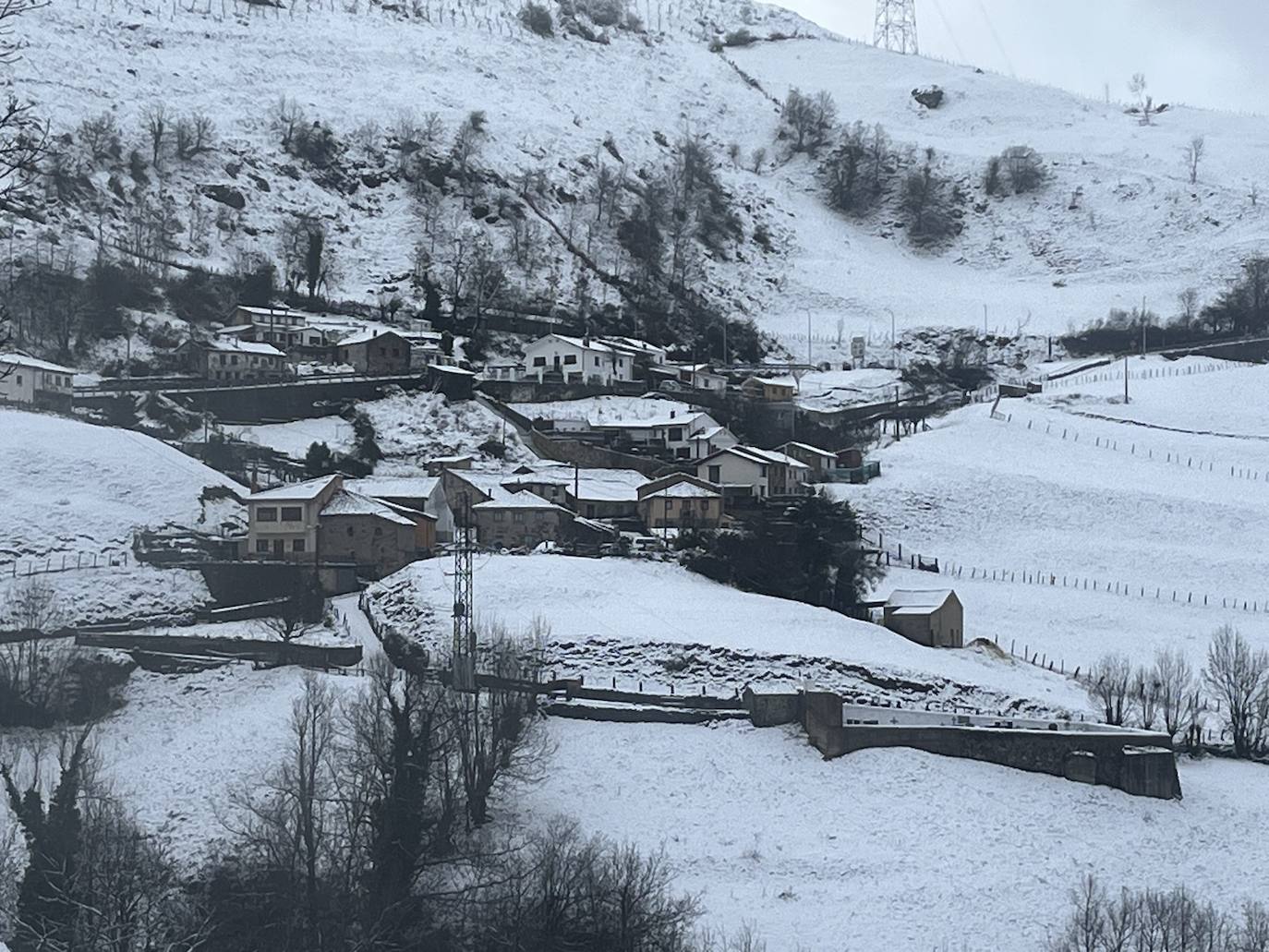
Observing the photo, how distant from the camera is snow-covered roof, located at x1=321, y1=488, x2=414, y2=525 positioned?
52875mm

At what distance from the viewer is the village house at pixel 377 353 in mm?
80062

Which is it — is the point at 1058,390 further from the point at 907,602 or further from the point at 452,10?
the point at 452,10

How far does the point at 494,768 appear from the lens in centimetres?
3541

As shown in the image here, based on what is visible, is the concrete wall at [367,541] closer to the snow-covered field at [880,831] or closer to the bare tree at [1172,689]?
the snow-covered field at [880,831]

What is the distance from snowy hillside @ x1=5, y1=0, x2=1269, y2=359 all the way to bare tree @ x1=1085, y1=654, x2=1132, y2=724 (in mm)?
58820

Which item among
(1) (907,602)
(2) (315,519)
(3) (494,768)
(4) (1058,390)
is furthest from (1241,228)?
(3) (494,768)

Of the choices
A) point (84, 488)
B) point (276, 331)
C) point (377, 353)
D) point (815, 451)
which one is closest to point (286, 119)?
point (276, 331)

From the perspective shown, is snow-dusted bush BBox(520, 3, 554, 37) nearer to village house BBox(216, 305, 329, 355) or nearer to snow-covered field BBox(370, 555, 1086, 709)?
village house BBox(216, 305, 329, 355)

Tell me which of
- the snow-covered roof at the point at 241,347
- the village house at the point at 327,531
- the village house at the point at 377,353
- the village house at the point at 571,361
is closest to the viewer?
the village house at the point at 327,531

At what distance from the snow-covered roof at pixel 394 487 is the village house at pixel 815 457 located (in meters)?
19.5

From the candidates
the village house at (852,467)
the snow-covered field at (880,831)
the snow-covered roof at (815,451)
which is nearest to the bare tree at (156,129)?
the snow-covered roof at (815,451)

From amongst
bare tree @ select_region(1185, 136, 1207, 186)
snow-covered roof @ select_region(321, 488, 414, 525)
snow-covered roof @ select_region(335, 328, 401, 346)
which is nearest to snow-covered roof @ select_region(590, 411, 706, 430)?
snow-covered roof @ select_region(335, 328, 401, 346)

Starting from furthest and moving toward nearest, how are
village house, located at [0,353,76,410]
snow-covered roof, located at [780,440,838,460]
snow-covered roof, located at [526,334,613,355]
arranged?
snow-covered roof, located at [526,334,613,355] → snow-covered roof, located at [780,440,838,460] → village house, located at [0,353,76,410]

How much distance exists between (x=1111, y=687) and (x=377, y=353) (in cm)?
4668
